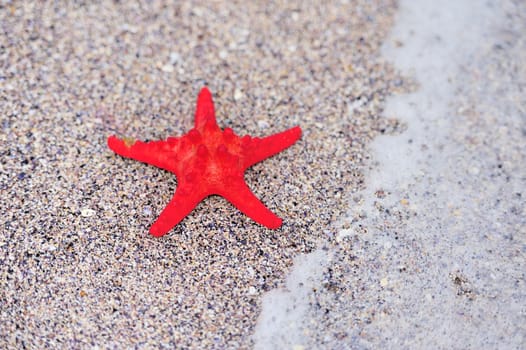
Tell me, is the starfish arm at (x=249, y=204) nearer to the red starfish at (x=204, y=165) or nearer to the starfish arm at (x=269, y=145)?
the red starfish at (x=204, y=165)

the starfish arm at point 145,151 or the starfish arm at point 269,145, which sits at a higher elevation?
the starfish arm at point 269,145

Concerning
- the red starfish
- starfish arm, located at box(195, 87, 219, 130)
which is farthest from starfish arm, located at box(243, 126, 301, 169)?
starfish arm, located at box(195, 87, 219, 130)

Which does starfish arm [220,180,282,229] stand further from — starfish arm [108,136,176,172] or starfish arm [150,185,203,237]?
starfish arm [108,136,176,172]

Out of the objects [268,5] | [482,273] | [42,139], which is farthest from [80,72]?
[482,273]

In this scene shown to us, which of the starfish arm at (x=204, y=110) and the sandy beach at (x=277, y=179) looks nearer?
the sandy beach at (x=277, y=179)

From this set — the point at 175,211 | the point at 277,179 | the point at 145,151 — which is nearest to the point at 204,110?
the point at 145,151

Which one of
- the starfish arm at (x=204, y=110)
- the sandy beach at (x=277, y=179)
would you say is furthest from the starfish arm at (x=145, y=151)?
the starfish arm at (x=204, y=110)

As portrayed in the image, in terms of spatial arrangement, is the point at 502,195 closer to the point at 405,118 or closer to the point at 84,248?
the point at 405,118
